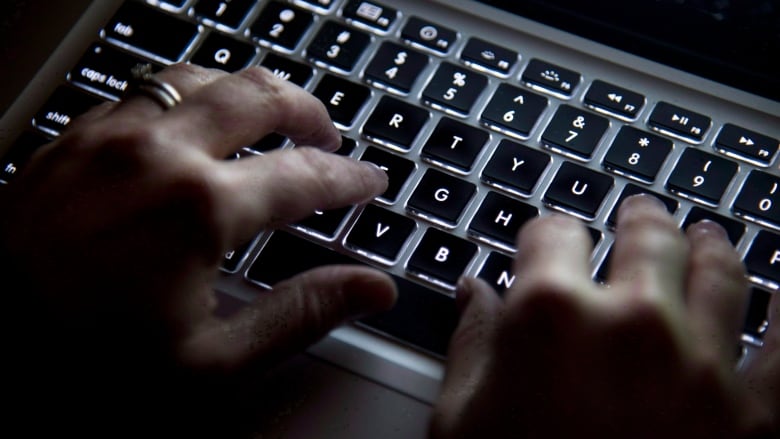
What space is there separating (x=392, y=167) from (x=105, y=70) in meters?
0.27

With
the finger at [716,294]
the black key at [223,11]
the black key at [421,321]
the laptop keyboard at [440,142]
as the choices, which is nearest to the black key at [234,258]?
the laptop keyboard at [440,142]

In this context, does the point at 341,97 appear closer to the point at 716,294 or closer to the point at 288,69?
the point at 288,69

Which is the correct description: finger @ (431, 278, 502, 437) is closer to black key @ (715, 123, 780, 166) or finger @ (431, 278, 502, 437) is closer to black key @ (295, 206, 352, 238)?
black key @ (295, 206, 352, 238)

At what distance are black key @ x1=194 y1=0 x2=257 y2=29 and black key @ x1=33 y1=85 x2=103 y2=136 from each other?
0.12 meters

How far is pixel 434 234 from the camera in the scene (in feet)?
2.12

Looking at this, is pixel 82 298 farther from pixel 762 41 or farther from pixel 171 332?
pixel 762 41

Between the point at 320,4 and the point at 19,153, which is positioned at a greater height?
the point at 320,4

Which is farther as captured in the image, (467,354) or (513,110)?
(513,110)

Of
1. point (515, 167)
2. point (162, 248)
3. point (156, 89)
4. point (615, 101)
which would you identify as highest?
point (615, 101)

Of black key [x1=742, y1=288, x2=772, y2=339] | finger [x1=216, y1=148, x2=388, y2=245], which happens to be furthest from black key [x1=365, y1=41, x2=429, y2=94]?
black key [x1=742, y1=288, x2=772, y2=339]

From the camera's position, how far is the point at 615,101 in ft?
2.30

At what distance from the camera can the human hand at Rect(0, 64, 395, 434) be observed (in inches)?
21.5

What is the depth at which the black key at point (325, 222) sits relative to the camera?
0.65 m

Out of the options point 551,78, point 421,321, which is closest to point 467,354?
point 421,321
